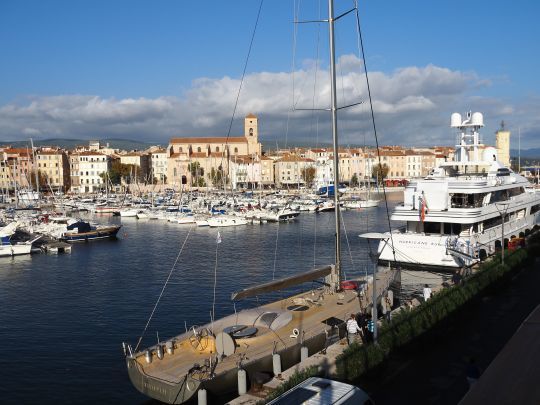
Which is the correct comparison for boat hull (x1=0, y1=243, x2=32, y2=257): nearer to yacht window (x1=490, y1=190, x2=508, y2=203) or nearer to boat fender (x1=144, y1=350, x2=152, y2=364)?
boat fender (x1=144, y1=350, x2=152, y2=364)

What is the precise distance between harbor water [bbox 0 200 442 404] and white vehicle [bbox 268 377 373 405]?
6.59 m

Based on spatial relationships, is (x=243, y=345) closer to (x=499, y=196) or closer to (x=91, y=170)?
(x=499, y=196)

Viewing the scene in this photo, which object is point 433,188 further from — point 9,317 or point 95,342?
point 9,317

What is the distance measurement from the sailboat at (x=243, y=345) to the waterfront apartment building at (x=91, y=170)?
140 meters

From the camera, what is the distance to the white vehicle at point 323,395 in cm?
838

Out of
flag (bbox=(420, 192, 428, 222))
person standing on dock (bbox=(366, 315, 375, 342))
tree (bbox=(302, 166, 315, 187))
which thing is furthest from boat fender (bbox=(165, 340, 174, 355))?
tree (bbox=(302, 166, 315, 187))

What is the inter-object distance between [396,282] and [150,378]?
1068cm

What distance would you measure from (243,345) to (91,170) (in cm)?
14440

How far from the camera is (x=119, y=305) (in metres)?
25.6

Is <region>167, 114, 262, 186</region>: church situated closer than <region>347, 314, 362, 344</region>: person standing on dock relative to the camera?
No

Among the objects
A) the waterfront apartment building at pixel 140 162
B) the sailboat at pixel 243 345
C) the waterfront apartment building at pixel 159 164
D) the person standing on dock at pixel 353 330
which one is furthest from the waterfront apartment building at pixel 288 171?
the person standing on dock at pixel 353 330

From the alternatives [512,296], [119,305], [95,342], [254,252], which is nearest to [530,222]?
[254,252]

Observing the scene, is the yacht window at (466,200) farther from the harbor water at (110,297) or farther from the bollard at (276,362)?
the bollard at (276,362)

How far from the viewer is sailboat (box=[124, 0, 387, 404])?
11.3m
